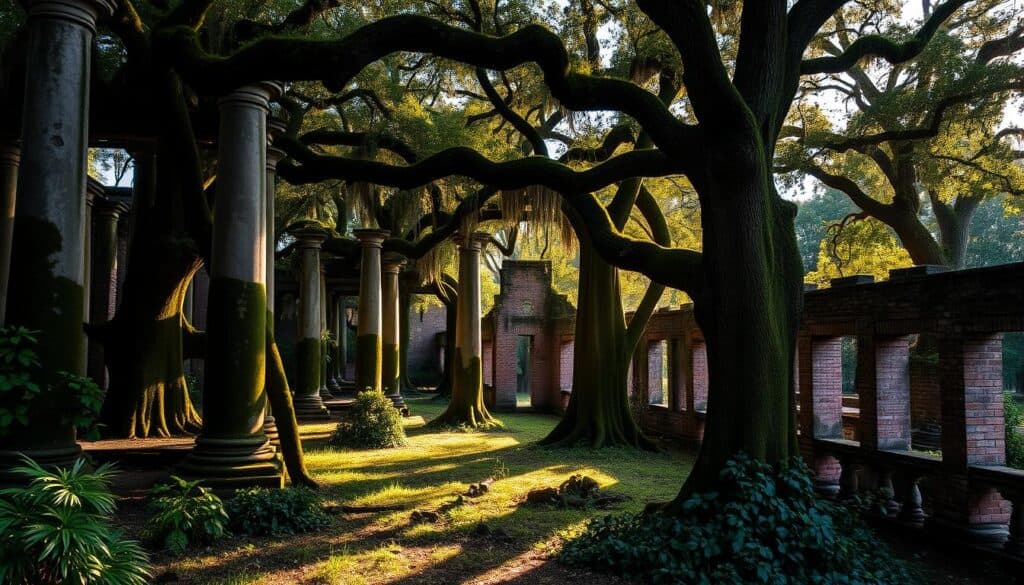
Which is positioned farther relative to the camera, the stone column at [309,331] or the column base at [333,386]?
the column base at [333,386]

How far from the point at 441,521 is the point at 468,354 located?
10.6m

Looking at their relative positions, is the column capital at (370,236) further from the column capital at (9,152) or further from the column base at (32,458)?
the column base at (32,458)

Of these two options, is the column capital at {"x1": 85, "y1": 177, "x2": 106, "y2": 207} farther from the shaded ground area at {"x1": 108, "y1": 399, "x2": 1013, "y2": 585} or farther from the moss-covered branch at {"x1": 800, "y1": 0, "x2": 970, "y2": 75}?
the moss-covered branch at {"x1": 800, "y1": 0, "x2": 970, "y2": 75}

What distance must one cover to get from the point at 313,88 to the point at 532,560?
38.8 ft

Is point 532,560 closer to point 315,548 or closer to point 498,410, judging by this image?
point 315,548

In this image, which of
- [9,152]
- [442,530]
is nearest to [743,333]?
[442,530]

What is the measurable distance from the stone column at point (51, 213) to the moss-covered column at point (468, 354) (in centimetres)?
1250

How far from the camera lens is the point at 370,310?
18484 millimetres

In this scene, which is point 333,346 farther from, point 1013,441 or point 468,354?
point 1013,441

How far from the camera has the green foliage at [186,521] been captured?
20.4 feet

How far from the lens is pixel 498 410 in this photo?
25547 mm

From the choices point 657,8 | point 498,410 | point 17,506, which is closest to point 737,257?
point 657,8

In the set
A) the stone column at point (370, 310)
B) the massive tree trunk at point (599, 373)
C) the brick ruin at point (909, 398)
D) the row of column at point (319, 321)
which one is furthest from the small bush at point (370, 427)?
the brick ruin at point (909, 398)

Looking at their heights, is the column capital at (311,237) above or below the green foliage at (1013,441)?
above
